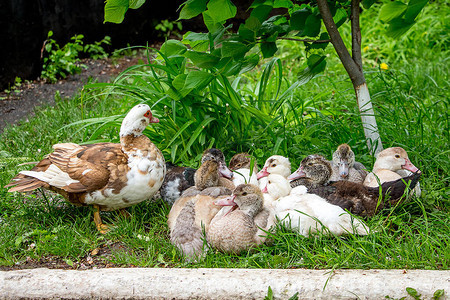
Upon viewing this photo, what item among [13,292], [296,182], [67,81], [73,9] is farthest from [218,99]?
[73,9]

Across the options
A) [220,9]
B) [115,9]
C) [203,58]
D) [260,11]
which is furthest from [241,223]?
[115,9]

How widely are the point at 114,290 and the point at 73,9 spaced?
6.00 meters

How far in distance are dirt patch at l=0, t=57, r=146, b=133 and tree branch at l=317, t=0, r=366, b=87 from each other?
3487mm

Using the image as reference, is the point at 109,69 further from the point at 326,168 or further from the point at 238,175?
the point at 326,168

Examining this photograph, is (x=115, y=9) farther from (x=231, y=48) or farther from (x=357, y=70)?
(x=357, y=70)

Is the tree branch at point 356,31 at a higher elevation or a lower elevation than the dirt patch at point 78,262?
higher

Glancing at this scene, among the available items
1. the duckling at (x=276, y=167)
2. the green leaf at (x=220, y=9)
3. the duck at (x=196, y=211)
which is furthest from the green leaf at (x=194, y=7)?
the duckling at (x=276, y=167)

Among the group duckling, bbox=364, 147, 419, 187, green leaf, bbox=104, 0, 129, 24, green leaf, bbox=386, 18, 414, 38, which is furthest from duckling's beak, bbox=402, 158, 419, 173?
green leaf, bbox=104, 0, 129, 24

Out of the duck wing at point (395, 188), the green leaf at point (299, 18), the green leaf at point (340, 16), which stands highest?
the green leaf at point (299, 18)

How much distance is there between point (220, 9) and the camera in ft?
11.4

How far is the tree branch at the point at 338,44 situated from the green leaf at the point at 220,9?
0.89m

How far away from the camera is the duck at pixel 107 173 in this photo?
3979 mm

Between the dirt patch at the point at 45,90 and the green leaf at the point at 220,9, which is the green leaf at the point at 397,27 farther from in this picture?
the dirt patch at the point at 45,90

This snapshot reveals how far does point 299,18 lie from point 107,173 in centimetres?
196
